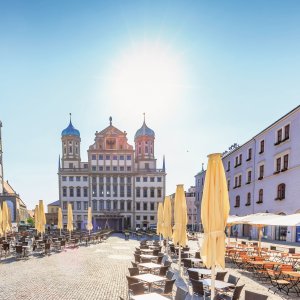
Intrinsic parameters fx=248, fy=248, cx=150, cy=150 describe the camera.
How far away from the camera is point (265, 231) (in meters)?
28.5

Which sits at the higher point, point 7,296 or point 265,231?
point 7,296

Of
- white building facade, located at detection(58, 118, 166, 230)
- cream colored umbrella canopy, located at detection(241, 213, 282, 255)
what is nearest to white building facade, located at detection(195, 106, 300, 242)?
cream colored umbrella canopy, located at detection(241, 213, 282, 255)

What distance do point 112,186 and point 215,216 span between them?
157 ft

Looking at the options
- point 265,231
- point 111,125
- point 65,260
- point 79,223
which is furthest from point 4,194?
point 265,231

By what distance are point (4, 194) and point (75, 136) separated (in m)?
18.5

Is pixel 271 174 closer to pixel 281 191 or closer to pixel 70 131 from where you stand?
pixel 281 191

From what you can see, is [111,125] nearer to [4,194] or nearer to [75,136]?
[75,136]

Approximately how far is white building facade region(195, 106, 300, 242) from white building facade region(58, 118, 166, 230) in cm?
2094


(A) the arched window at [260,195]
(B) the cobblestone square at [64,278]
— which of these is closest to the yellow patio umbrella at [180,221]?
(B) the cobblestone square at [64,278]

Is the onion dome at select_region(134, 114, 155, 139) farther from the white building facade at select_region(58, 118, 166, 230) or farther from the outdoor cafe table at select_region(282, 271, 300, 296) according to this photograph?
the outdoor cafe table at select_region(282, 271, 300, 296)

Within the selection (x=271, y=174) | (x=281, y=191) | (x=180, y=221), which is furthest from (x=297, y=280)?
(x=271, y=174)

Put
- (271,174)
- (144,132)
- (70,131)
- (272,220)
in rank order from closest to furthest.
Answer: (272,220) → (271,174) → (70,131) → (144,132)

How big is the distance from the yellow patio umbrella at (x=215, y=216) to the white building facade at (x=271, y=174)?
64.5 ft

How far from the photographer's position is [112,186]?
52.5m
